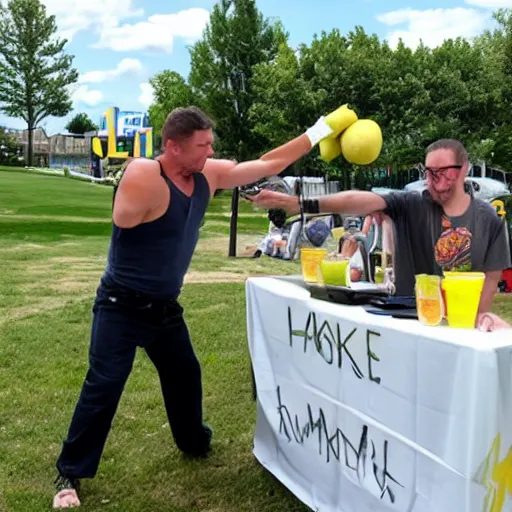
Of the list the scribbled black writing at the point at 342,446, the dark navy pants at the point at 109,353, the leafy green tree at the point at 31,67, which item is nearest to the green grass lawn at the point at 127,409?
the dark navy pants at the point at 109,353

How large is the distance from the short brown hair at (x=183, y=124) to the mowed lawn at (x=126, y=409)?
177 cm

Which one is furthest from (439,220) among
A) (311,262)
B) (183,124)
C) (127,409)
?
(127,409)

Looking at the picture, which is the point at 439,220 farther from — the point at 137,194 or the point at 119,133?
the point at 119,133

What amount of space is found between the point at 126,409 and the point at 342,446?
7.19 feet

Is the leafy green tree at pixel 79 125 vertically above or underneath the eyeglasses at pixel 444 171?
above

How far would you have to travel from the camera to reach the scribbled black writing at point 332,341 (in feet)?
8.39

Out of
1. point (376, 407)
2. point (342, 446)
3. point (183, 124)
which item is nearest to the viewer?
point (376, 407)

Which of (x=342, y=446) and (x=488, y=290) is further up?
(x=488, y=290)

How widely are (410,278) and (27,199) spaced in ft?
101

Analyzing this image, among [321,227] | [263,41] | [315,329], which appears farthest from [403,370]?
[263,41]

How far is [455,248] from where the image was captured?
3.06m

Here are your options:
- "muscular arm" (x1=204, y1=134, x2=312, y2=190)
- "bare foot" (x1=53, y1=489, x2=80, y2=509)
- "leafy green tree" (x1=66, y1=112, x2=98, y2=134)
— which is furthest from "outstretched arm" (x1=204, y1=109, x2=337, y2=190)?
"leafy green tree" (x1=66, y1=112, x2=98, y2=134)

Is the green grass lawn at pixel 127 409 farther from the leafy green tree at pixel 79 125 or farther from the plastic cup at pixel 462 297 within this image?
the leafy green tree at pixel 79 125

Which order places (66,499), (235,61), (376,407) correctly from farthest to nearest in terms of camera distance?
(235,61), (66,499), (376,407)
